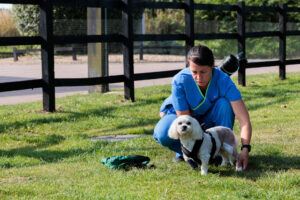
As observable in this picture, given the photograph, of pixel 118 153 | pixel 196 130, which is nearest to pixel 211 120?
pixel 196 130

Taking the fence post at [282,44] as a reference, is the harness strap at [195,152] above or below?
below

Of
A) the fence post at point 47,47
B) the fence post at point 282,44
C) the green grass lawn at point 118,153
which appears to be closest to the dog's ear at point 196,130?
the green grass lawn at point 118,153

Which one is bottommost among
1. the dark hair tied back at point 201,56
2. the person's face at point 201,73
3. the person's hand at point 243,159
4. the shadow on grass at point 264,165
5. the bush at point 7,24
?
the shadow on grass at point 264,165

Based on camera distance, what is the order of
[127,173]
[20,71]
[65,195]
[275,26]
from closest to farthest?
[65,195]
[127,173]
[20,71]
[275,26]

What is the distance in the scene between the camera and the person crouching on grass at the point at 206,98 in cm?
450

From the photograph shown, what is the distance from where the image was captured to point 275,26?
2255 cm

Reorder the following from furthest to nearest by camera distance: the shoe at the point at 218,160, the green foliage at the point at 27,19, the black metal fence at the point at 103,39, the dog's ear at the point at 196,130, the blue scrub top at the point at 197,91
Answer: the green foliage at the point at 27,19 → the black metal fence at the point at 103,39 → the shoe at the point at 218,160 → the blue scrub top at the point at 197,91 → the dog's ear at the point at 196,130

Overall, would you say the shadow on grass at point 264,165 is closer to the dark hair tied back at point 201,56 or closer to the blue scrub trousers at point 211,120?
the blue scrub trousers at point 211,120

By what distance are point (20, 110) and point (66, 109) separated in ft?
2.67

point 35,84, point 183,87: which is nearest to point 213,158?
point 183,87

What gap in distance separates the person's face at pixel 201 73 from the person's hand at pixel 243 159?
2.47ft

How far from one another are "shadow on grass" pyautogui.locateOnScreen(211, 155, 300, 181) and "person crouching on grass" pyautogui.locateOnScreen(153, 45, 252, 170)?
106 mm

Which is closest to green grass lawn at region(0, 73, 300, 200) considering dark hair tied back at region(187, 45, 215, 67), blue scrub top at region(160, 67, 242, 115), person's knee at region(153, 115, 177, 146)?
person's knee at region(153, 115, 177, 146)

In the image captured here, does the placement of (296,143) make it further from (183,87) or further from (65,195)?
(65,195)
